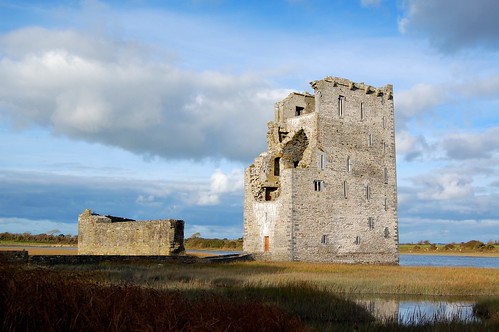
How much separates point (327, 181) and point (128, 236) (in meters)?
14.2

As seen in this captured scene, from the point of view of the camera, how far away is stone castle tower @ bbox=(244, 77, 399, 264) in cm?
4081

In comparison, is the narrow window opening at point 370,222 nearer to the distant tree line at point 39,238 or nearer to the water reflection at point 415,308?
the water reflection at point 415,308

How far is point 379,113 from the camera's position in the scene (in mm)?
46969

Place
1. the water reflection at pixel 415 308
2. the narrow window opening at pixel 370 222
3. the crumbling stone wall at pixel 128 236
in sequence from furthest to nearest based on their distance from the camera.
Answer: the narrow window opening at pixel 370 222, the crumbling stone wall at pixel 128 236, the water reflection at pixel 415 308

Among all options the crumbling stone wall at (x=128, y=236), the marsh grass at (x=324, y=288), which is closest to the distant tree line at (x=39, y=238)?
the crumbling stone wall at (x=128, y=236)

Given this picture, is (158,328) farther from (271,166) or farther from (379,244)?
(379,244)

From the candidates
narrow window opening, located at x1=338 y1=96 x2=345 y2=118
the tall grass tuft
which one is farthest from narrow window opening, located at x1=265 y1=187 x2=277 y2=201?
the tall grass tuft

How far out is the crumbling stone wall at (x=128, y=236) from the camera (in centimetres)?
3631

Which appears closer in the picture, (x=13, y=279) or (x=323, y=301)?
(x=13, y=279)

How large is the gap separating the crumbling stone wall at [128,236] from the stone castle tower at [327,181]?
25.2 feet

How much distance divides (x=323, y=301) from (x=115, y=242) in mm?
26480

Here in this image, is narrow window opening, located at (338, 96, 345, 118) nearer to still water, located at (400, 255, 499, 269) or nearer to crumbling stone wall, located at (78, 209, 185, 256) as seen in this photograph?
crumbling stone wall, located at (78, 209, 185, 256)

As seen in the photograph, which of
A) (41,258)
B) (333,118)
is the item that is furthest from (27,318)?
(333,118)

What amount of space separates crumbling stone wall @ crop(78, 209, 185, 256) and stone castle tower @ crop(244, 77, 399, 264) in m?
7.67
